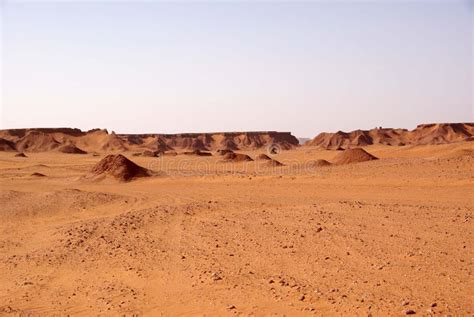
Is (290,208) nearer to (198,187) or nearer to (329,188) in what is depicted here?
(329,188)

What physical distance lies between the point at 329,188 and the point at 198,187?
20.7ft

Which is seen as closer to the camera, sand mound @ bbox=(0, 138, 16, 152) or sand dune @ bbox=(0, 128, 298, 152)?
sand mound @ bbox=(0, 138, 16, 152)

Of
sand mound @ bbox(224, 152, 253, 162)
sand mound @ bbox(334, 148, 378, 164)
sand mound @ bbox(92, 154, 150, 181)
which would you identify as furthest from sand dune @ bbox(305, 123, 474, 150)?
sand mound @ bbox(92, 154, 150, 181)

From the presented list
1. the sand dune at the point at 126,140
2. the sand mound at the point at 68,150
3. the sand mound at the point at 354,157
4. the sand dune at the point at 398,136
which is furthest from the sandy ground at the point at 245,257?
the sand dune at the point at 398,136

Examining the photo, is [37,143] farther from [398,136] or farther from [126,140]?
[398,136]

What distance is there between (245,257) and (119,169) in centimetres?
1977

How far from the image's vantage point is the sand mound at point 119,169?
2716cm

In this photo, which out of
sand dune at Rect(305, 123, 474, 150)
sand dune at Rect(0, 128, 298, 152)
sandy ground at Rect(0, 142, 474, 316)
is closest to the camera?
sandy ground at Rect(0, 142, 474, 316)

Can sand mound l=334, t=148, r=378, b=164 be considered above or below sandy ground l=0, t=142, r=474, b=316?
above

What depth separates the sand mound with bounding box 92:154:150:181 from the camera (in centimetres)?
2716

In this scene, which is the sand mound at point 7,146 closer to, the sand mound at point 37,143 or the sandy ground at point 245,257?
the sand mound at point 37,143

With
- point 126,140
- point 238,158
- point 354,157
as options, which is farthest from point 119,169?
point 126,140

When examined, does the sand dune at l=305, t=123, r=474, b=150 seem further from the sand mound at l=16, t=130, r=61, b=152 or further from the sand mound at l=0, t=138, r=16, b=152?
the sand mound at l=0, t=138, r=16, b=152

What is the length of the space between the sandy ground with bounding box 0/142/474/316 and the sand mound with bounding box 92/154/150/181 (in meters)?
9.32
